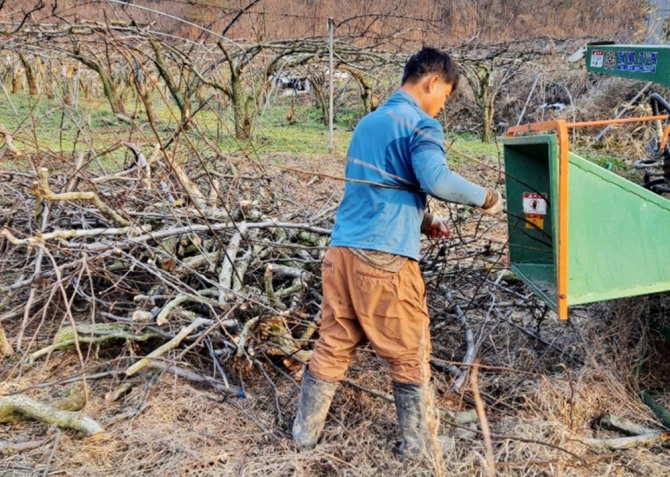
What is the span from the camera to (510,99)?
17.4 metres

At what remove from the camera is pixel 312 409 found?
2.67 m

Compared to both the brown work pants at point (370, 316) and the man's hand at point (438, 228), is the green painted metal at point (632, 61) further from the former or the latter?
the brown work pants at point (370, 316)

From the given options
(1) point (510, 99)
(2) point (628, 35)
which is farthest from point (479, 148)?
(2) point (628, 35)

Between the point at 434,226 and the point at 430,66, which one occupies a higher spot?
the point at 430,66

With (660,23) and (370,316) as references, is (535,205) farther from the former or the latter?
(660,23)

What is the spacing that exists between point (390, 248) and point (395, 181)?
276mm

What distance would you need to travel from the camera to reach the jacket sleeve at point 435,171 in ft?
7.72

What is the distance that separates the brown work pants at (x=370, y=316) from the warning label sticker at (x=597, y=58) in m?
1.73

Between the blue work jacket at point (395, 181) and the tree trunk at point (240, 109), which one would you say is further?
the tree trunk at point (240, 109)

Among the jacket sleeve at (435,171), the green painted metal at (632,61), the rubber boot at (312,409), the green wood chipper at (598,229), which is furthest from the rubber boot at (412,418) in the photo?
the green painted metal at (632,61)

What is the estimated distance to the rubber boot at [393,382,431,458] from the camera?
8.43 feet

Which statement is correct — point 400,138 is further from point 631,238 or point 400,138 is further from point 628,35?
point 628,35

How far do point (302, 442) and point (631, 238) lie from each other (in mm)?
1626

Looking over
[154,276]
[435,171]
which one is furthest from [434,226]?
[154,276]
